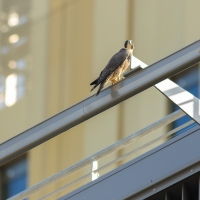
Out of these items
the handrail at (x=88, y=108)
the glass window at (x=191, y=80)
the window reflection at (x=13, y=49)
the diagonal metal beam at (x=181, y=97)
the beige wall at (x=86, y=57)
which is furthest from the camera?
the window reflection at (x=13, y=49)

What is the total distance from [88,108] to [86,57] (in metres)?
4.71

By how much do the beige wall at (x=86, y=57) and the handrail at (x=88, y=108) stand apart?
148 inches

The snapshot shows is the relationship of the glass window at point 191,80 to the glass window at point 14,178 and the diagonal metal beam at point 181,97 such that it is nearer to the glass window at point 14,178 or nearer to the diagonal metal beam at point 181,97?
the glass window at point 14,178

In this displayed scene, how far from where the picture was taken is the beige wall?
7594 millimetres

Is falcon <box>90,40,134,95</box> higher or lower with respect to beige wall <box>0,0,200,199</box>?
lower

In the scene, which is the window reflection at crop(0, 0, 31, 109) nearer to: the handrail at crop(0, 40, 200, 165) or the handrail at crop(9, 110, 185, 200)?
the handrail at crop(9, 110, 185, 200)

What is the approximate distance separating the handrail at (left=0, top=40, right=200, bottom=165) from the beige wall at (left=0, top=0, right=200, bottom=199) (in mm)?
3770

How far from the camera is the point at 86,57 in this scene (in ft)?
27.1

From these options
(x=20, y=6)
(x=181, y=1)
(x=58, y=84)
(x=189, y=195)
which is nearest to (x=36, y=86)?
(x=58, y=84)

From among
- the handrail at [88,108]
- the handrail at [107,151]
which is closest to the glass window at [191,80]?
the handrail at [107,151]

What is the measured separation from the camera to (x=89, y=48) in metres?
8.25

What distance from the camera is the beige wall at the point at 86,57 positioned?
759cm

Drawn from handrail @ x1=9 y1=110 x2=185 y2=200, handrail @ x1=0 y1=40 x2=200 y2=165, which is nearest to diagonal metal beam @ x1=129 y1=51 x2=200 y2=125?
handrail @ x1=0 y1=40 x2=200 y2=165

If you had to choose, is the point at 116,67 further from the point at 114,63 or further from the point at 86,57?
the point at 86,57
